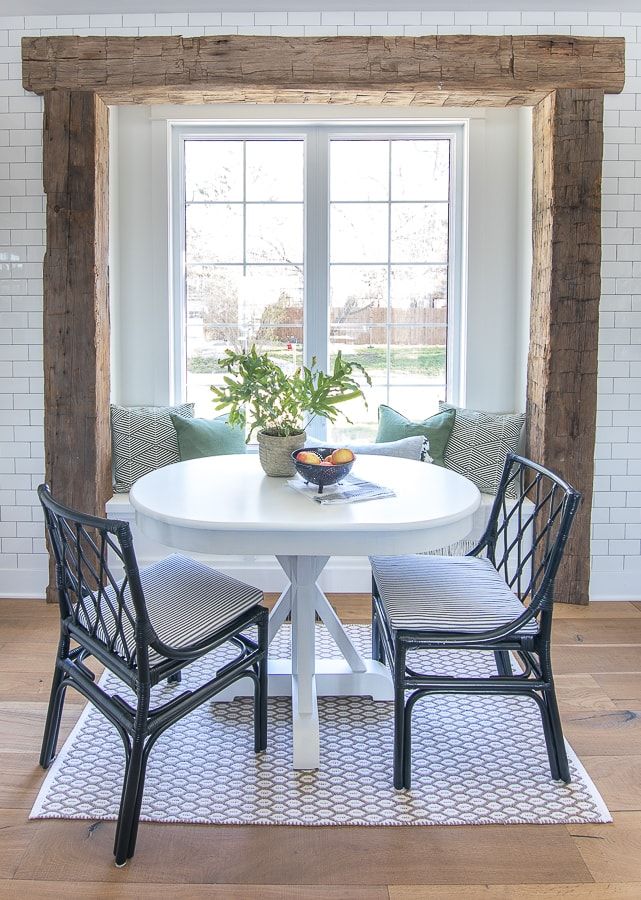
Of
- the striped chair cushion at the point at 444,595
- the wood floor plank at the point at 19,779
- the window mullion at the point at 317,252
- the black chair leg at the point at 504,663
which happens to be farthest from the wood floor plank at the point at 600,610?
the wood floor plank at the point at 19,779

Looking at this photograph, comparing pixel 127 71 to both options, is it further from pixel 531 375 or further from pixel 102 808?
pixel 102 808

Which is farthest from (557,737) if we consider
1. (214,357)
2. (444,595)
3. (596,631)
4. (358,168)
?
(358,168)

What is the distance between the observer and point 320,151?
4520 mm

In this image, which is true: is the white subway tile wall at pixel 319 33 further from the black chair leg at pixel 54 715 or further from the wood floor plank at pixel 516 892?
the wood floor plank at pixel 516 892

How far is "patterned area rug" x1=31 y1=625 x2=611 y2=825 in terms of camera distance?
2.35m

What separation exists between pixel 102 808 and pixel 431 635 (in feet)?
3.39

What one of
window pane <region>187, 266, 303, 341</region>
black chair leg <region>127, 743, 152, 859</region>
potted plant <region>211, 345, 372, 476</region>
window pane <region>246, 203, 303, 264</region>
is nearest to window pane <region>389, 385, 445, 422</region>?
window pane <region>187, 266, 303, 341</region>

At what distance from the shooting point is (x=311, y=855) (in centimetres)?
218

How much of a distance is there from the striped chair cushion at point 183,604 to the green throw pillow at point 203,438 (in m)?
1.47

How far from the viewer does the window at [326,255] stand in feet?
15.0

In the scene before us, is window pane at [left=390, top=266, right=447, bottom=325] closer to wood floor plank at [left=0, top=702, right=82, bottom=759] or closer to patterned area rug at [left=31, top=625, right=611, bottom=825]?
patterned area rug at [left=31, top=625, right=611, bottom=825]

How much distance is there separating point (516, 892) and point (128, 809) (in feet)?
3.18

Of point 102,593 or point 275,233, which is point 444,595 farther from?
point 275,233

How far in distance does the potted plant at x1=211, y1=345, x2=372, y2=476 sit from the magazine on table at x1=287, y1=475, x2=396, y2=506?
133 mm
